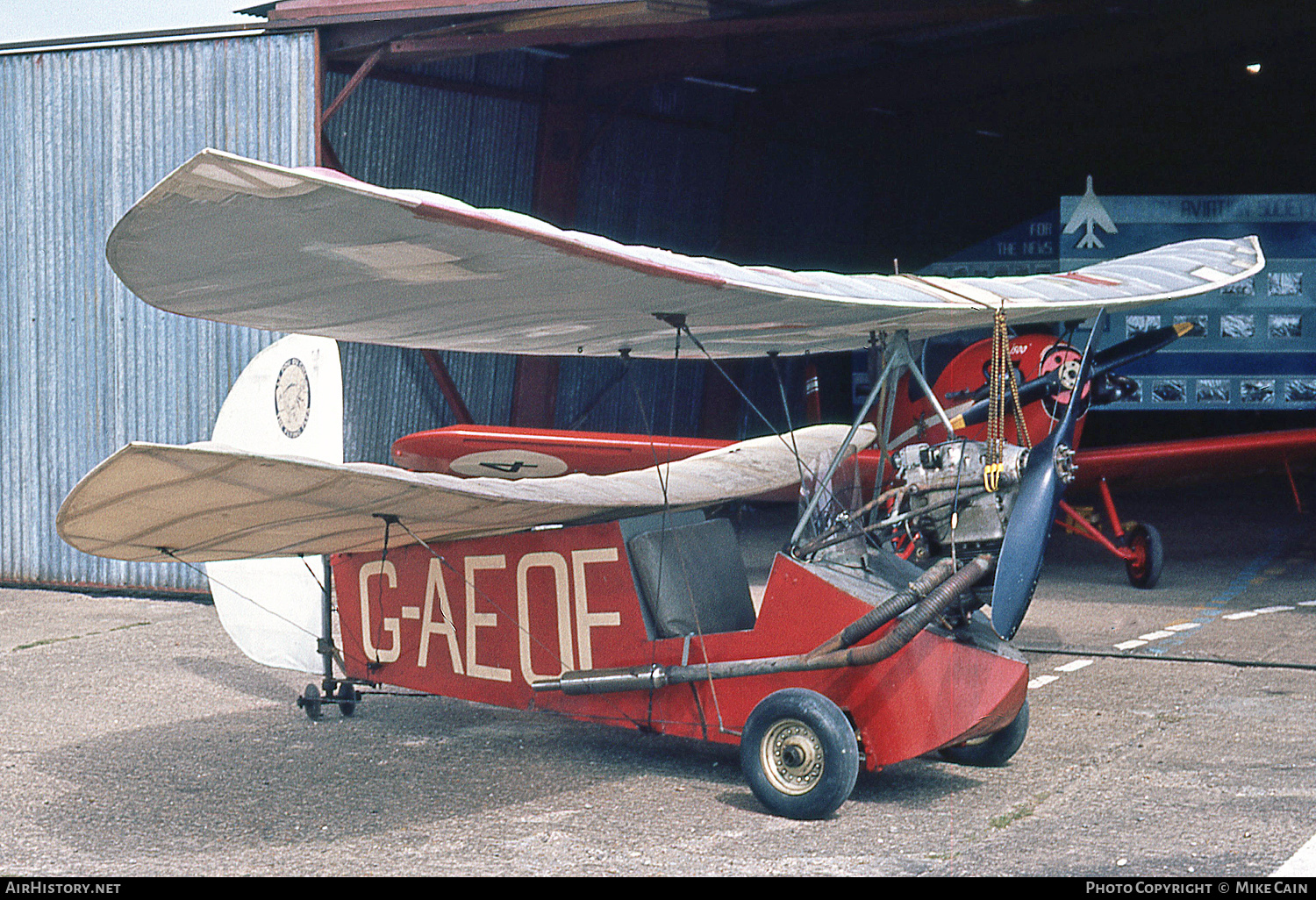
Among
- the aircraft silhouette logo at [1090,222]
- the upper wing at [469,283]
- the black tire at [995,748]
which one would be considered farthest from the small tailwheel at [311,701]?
the aircraft silhouette logo at [1090,222]

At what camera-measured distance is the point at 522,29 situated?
426 inches

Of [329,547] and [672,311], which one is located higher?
[672,311]

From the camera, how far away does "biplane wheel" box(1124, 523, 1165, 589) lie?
1003 cm

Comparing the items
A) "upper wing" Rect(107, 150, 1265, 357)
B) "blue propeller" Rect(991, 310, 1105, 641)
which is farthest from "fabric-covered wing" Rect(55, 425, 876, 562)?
"blue propeller" Rect(991, 310, 1105, 641)

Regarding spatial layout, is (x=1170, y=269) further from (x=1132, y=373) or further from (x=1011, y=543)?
(x=1132, y=373)

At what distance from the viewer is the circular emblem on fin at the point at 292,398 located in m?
6.02

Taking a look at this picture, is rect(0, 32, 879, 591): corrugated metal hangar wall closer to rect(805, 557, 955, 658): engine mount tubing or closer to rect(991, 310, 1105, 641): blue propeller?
rect(805, 557, 955, 658): engine mount tubing

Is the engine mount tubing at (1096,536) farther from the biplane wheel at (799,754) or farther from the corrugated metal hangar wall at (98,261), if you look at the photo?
the corrugated metal hangar wall at (98,261)

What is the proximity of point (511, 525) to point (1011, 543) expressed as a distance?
2091 mm

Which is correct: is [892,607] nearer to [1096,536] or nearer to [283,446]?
[283,446]

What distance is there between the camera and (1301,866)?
12.9 feet

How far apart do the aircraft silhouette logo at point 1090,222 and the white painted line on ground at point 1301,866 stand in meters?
12.1

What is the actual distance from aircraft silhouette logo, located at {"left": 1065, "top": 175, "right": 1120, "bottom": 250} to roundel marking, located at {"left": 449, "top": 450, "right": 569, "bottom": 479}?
951cm

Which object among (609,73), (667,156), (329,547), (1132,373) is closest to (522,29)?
(609,73)
